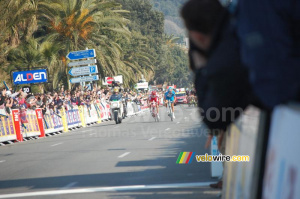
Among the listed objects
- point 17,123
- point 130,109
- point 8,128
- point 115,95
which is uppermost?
point 115,95

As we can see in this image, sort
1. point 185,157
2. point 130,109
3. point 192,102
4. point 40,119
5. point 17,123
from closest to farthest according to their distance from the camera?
point 185,157, point 17,123, point 40,119, point 130,109, point 192,102

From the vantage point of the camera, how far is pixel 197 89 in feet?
8.30

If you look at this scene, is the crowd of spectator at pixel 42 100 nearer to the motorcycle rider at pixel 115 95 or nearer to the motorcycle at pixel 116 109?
the motorcycle rider at pixel 115 95

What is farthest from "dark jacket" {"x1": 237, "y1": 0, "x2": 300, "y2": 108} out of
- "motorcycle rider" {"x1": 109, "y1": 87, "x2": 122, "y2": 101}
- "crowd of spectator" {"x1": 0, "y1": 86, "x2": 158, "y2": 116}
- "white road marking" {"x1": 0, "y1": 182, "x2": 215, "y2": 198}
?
"motorcycle rider" {"x1": 109, "y1": 87, "x2": 122, "y2": 101}

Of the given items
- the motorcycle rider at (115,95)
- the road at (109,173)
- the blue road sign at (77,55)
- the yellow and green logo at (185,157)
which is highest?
the blue road sign at (77,55)

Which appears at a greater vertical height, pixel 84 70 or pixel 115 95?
pixel 84 70

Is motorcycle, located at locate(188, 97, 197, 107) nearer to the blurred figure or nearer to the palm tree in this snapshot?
the palm tree

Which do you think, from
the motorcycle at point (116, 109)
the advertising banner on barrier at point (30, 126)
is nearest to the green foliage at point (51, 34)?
the motorcycle at point (116, 109)

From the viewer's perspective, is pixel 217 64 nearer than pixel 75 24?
Yes

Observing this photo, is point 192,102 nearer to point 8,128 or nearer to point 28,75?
point 28,75

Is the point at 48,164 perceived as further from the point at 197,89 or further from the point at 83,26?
the point at 83,26

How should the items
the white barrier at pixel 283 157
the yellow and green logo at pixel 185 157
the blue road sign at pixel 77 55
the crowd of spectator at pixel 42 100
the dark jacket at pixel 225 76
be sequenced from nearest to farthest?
the white barrier at pixel 283 157
the dark jacket at pixel 225 76
the yellow and green logo at pixel 185 157
the crowd of spectator at pixel 42 100
the blue road sign at pixel 77 55

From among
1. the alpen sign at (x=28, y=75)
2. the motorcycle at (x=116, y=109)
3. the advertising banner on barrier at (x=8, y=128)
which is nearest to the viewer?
the advertising banner on barrier at (x=8, y=128)

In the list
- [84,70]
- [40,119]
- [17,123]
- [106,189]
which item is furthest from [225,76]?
[84,70]
